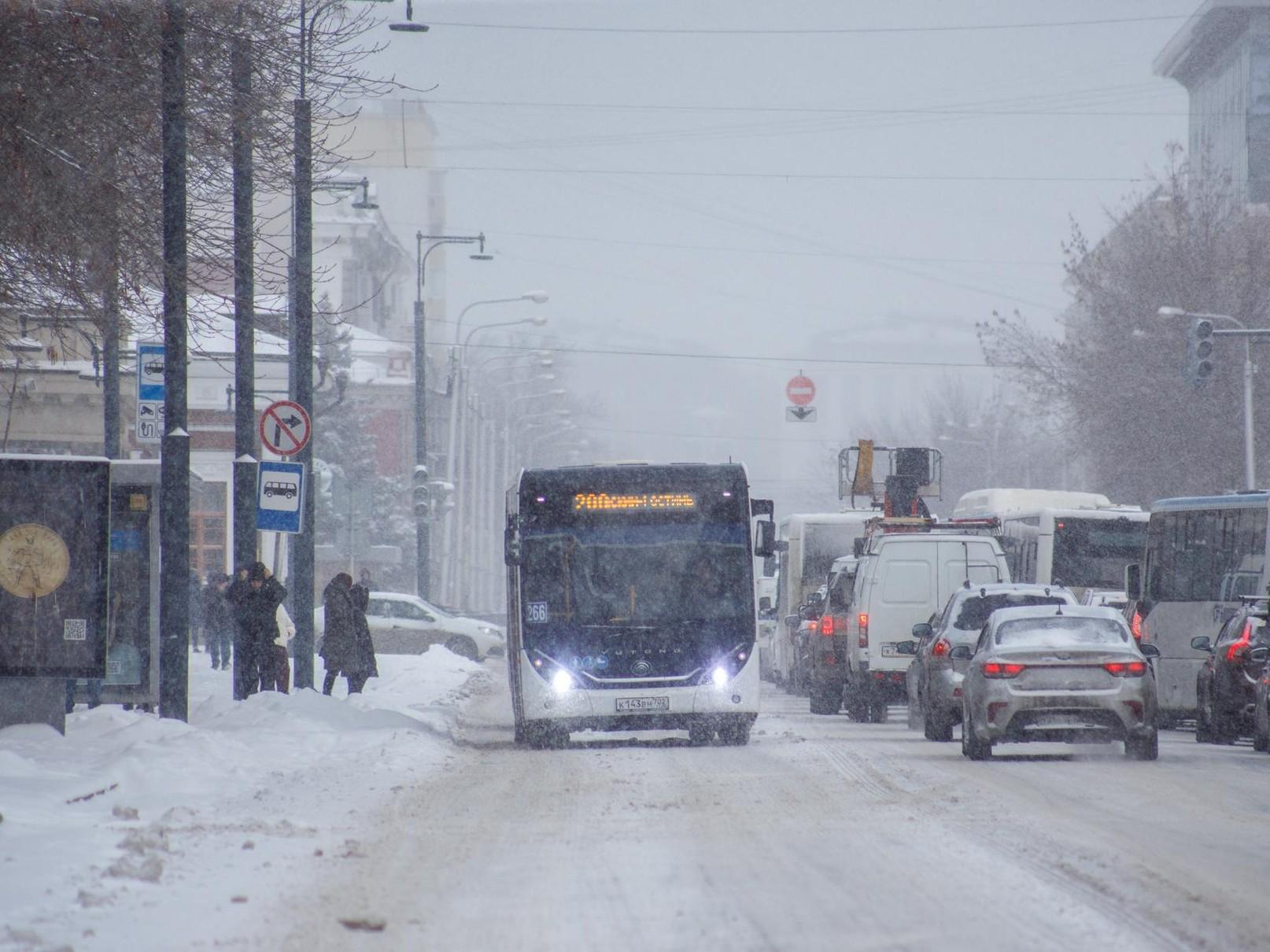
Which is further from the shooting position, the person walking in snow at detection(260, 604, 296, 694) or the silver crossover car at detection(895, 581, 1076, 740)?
the person walking in snow at detection(260, 604, 296, 694)

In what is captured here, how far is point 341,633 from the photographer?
91.9 feet

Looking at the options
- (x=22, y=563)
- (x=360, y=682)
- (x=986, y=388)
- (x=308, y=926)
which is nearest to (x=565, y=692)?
(x=22, y=563)

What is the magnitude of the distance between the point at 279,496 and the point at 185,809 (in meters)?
10.9

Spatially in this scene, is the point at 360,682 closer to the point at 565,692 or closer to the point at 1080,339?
the point at 565,692


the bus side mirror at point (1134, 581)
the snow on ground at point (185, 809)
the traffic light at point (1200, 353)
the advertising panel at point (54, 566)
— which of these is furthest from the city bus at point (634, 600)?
the traffic light at point (1200, 353)

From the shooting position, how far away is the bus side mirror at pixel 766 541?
71.4ft

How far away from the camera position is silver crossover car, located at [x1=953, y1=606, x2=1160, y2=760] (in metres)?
19.0

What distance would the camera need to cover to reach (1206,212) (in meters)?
59.8

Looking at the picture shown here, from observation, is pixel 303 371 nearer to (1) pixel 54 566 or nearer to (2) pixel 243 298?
(2) pixel 243 298

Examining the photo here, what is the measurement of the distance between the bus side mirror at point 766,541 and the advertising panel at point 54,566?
7.09 meters

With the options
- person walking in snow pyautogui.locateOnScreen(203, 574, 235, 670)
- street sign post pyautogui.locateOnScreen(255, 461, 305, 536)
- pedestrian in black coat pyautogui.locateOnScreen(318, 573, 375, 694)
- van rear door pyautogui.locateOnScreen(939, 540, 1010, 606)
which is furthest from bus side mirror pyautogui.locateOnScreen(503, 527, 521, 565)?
person walking in snow pyautogui.locateOnScreen(203, 574, 235, 670)

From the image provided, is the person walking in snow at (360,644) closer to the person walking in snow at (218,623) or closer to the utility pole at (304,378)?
the utility pole at (304,378)

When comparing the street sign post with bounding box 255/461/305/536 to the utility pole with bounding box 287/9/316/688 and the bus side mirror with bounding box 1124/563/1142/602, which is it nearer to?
the utility pole with bounding box 287/9/316/688

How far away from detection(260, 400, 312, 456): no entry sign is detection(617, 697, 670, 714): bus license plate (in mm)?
5046
